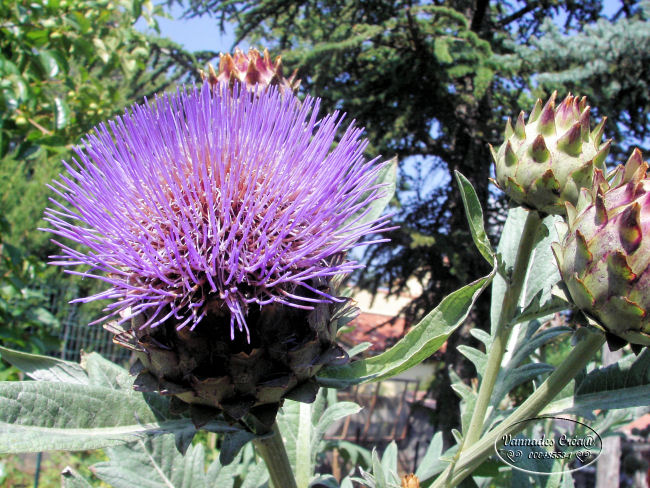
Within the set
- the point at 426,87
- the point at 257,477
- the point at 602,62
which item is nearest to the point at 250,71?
the point at 257,477

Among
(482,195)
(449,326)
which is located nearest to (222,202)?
(449,326)

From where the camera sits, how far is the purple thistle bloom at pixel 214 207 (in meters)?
0.72

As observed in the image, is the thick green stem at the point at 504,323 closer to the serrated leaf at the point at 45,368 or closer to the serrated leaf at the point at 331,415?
the serrated leaf at the point at 331,415

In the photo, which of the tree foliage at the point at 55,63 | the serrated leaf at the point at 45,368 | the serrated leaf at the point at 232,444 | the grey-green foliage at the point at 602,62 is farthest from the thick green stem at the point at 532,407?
the grey-green foliage at the point at 602,62

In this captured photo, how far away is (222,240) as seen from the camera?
76 centimetres

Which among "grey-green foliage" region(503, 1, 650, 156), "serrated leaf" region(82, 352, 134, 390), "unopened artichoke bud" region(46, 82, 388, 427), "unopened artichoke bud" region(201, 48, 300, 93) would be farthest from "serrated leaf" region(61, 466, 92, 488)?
"grey-green foliage" region(503, 1, 650, 156)

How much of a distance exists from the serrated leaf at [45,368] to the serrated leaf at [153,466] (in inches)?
8.3

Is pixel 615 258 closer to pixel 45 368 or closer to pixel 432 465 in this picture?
pixel 432 465

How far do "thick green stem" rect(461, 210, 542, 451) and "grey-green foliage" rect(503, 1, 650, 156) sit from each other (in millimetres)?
2978

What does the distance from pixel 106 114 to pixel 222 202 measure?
1534 millimetres

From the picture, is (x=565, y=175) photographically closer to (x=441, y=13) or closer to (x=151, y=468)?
(x=151, y=468)

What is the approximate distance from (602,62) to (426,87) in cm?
179

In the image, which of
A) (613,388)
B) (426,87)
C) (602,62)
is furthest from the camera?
(426,87)

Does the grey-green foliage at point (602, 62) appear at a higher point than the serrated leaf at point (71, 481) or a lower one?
higher
